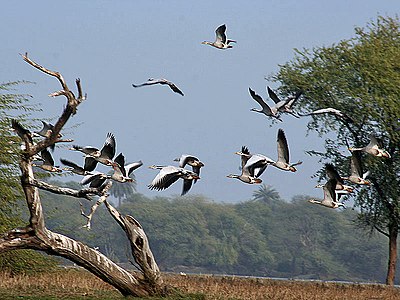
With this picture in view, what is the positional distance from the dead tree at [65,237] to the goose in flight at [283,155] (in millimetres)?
4556

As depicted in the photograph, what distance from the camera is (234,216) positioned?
11181cm

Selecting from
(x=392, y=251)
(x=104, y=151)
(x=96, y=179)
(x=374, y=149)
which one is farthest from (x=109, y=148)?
(x=392, y=251)

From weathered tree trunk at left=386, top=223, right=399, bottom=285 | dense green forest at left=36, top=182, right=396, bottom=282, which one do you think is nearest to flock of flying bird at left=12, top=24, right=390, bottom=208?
weathered tree trunk at left=386, top=223, right=399, bottom=285

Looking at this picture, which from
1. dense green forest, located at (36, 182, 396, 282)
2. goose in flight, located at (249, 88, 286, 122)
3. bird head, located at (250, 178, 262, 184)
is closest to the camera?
bird head, located at (250, 178, 262, 184)

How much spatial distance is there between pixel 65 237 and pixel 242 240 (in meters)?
88.1

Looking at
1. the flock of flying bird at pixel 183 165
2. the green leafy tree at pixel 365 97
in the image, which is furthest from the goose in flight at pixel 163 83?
the green leafy tree at pixel 365 97

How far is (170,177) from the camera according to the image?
23.0 meters

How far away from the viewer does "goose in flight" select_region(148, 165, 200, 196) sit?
73.5 ft

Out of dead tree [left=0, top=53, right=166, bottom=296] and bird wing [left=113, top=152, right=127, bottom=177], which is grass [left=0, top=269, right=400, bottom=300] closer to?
dead tree [left=0, top=53, right=166, bottom=296]

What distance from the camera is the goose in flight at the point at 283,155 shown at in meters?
24.7

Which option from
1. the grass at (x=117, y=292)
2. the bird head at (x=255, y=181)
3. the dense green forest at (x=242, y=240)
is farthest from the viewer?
the dense green forest at (x=242, y=240)

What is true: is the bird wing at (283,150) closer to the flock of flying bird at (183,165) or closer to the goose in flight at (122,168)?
the flock of flying bird at (183,165)

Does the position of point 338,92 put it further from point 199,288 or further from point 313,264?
point 313,264

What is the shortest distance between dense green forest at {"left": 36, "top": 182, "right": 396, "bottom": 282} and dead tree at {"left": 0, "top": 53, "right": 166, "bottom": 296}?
74.1m
